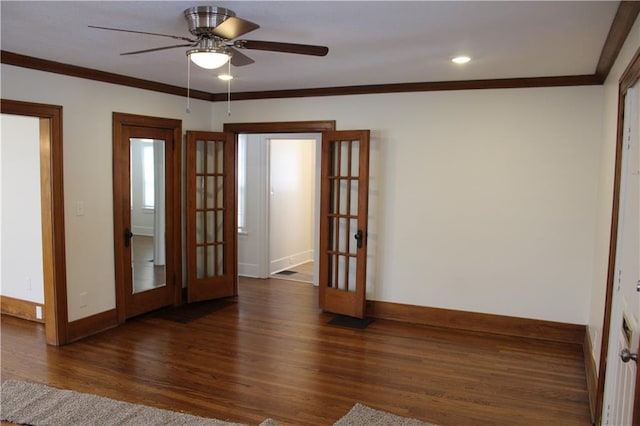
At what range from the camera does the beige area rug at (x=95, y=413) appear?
3.12 metres

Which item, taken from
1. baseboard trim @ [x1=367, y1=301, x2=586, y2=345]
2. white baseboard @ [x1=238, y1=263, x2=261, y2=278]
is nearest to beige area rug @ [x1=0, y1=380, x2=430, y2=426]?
baseboard trim @ [x1=367, y1=301, x2=586, y2=345]

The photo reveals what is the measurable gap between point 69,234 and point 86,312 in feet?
2.55

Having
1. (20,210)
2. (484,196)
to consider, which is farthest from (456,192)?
(20,210)

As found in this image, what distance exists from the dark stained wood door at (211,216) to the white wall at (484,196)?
142 cm

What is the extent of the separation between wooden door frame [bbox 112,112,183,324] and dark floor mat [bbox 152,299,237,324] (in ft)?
0.55

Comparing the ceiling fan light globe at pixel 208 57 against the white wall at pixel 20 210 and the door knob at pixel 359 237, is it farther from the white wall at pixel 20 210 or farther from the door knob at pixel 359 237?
the white wall at pixel 20 210

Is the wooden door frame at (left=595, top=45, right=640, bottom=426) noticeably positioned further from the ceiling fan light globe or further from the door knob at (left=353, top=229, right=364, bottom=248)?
the door knob at (left=353, top=229, right=364, bottom=248)

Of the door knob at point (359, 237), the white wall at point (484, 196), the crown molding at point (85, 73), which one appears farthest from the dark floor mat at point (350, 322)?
the crown molding at point (85, 73)

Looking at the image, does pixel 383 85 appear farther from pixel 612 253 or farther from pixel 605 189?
pixel 612 253

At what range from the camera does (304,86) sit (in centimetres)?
535

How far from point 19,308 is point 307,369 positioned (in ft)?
10.7

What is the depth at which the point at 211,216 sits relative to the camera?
6.07 m

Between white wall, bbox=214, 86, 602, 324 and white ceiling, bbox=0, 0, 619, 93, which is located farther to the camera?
white wall, bbox=214, 86, 602, 324

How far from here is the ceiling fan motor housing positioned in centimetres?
271
